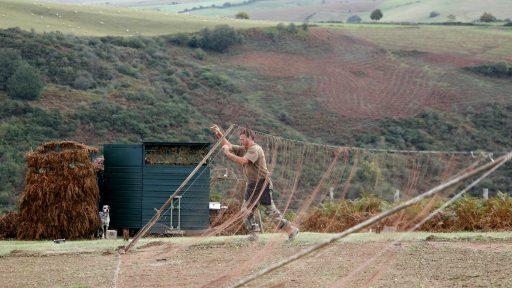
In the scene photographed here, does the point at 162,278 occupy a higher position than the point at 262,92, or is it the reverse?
the point at 162,278

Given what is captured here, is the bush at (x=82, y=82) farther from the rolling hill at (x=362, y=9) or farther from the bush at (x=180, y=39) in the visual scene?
the rolling hill at (x=362, y=9)

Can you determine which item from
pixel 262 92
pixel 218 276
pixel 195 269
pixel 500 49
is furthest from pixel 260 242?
pixel 500 49

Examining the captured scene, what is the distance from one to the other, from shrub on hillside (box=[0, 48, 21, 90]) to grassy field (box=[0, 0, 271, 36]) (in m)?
9.09

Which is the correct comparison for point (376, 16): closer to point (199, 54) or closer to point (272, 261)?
point (199, 54)

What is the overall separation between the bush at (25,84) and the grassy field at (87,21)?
40.6 ft

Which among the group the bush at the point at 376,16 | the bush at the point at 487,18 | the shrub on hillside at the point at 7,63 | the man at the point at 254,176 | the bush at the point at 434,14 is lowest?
the shrub on hillside at the point at 7,63

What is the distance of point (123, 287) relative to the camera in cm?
1252

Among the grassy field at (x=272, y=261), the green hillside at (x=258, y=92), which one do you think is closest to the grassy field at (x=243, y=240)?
the grassy field at (x=272, y=261)

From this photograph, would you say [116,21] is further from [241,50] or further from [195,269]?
[195,269]

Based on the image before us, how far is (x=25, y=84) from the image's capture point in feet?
184

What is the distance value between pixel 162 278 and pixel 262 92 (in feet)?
188

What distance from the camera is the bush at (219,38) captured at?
7956cm

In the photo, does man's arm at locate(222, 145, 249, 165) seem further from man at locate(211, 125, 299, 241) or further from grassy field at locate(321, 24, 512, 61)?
grassy field at locate(321, 24, 512, 61)

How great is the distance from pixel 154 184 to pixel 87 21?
205ft
